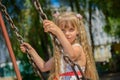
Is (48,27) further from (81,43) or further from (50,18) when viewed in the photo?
(50,18)

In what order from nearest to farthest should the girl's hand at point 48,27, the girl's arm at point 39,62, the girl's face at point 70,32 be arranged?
the girl's hand at point 48,27 < the girl's face at point 70,32 < the girl's arm at point 39,62

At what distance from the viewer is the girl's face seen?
280 centimetres

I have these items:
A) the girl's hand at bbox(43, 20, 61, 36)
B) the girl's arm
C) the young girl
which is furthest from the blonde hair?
the girl's hand at bbox(43, 20, 61, 36)

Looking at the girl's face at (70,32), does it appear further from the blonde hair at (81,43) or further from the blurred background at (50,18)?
the blurred background at (50,18)

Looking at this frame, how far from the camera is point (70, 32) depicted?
9.21 feet

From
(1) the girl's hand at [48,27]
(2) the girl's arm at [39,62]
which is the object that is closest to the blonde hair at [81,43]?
(2) the girl's arm at [39,62]

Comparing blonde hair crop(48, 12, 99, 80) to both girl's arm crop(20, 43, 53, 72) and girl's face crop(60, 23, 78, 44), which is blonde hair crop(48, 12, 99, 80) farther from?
girl's arm crop(20, 43, 53, 72)

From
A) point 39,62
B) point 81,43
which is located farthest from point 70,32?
point 39,62

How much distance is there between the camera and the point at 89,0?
58.2ft

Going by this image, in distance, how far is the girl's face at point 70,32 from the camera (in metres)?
2.80

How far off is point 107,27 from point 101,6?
308 centimetres

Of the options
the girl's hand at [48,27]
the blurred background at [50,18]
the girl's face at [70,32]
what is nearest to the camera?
the girl's hand at [48,27]

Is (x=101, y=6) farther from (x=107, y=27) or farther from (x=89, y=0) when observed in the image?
(x=107, y=27)

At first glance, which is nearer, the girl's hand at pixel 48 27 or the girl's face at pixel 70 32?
the girl's hand at pixel 48 27
